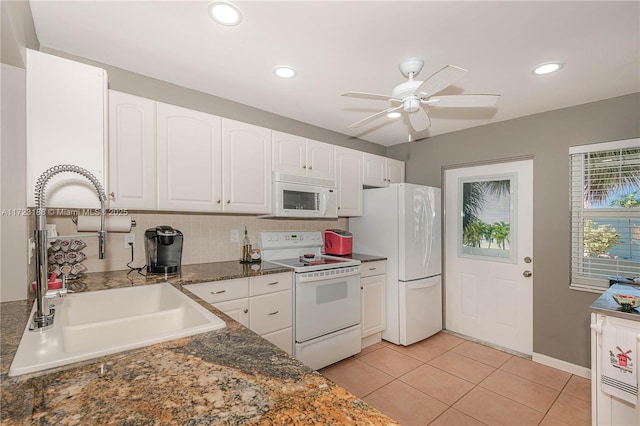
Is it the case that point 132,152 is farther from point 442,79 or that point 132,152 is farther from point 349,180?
point 349,180

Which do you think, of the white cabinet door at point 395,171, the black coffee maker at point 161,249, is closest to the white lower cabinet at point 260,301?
the black coffee maker at point 161,249

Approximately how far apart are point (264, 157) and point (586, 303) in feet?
10.3

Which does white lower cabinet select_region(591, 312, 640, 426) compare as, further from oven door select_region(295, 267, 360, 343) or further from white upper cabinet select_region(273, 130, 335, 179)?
white upper cabinet select_region(273, 130, 335, 179)

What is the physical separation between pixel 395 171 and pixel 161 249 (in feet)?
9.46

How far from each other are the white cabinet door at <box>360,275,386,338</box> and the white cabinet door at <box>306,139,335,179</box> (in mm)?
1173

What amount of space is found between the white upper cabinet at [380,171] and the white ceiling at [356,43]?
1.17 metres

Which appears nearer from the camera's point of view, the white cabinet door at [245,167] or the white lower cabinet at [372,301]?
the white cabinet door at [245,167]

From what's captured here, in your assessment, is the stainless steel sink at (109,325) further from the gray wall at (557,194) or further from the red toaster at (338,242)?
the gray wall at (557,194)

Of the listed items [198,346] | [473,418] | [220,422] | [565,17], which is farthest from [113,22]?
[473,418]

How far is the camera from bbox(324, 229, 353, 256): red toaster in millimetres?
3355

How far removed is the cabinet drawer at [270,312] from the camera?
2.30 meters

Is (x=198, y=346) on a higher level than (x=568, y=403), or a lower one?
higher

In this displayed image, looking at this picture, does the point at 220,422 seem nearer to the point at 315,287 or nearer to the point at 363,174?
the point at 315,287

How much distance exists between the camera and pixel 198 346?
3.13 feet
